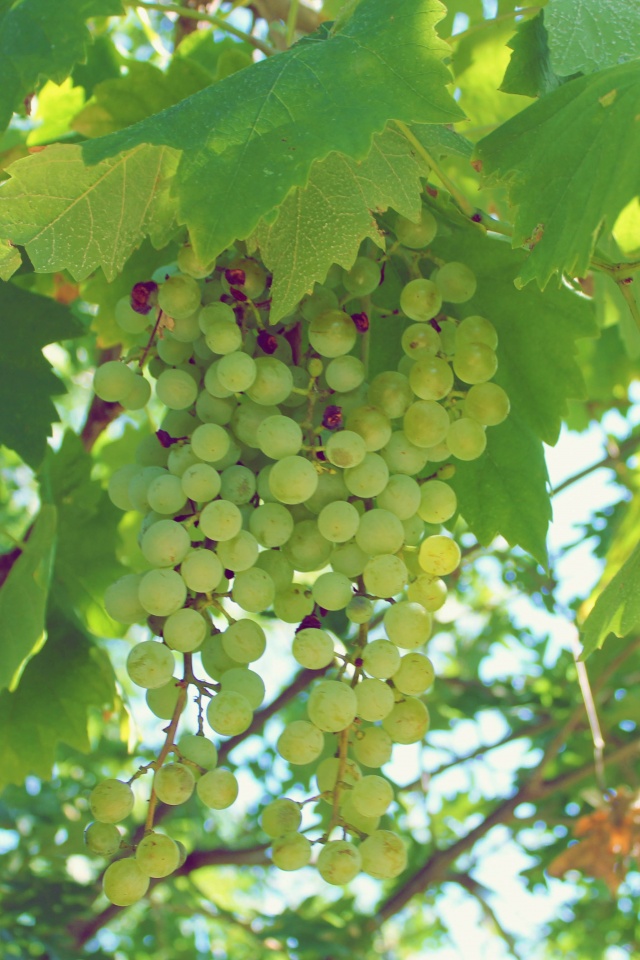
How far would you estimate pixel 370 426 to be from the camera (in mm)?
908

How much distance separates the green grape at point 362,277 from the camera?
3.18 feet

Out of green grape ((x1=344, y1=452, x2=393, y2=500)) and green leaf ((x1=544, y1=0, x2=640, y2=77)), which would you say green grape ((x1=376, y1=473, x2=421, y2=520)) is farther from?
green leaf ((x1=544, y1=0, x2=640, y2=77))

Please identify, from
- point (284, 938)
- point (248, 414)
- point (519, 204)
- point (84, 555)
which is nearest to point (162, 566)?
point (248, 414)

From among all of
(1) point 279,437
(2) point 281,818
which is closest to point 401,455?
(1) point 279,437

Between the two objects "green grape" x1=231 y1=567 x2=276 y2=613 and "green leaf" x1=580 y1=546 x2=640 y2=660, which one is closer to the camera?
"green grape" x1=231 y1=567 x2=276 y2=613

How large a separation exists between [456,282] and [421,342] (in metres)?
0.08

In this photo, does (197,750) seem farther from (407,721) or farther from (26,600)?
(26,600)

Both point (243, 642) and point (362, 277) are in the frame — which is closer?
point (243, 642)

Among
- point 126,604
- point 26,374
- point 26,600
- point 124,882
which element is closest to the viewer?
point 124,882

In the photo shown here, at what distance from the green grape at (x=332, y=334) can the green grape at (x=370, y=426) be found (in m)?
0.06

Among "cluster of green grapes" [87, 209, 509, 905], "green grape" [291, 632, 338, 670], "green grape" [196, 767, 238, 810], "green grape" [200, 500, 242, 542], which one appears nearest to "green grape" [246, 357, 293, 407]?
"cluster of green grapes" [87, 209, 509, 905]

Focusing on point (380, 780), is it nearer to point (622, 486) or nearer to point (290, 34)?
point (290, 34)

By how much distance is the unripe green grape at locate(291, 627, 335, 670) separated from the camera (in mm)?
841

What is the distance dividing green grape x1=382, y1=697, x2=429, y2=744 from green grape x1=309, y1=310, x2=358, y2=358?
0.34 metres
